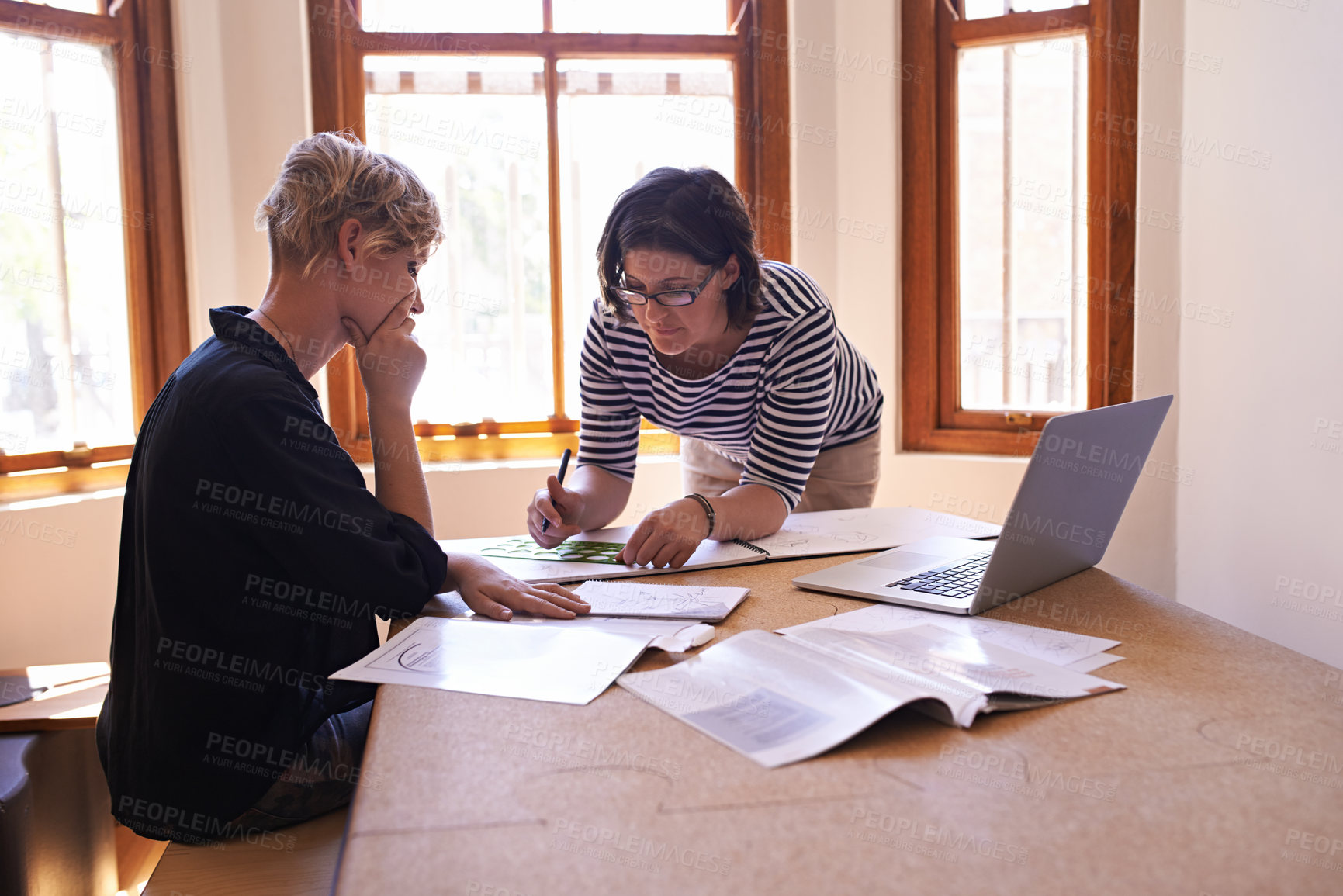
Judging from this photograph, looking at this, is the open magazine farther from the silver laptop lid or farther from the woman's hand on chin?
the woman's hand on chin

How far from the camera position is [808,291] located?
177 cm

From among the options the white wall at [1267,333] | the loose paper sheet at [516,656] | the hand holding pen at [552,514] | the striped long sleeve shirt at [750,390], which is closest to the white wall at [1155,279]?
the white wall at [1267,333]

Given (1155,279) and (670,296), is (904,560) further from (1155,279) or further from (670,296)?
(1155,279)

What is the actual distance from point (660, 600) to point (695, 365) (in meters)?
0.65

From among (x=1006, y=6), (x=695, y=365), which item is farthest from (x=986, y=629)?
(x=1006, y=6)

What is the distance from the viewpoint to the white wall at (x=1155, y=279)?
2115 millimetres

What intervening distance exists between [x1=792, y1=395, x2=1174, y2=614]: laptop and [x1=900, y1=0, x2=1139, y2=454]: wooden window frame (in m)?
1.71

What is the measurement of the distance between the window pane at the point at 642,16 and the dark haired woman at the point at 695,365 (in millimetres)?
1713

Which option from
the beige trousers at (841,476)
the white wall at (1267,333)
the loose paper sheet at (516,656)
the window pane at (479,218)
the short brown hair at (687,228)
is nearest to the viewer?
the loose paper sheet at (516,656)

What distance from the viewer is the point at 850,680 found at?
0.90m

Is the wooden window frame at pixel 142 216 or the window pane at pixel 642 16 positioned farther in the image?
the window pane at pixel 642 16

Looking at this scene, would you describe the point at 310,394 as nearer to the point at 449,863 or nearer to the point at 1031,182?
the point at 449,863

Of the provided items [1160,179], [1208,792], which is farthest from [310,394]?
[1160,179]

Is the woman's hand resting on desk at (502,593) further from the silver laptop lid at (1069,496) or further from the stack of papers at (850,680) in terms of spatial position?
the silver laptop lid at (1069,496)
